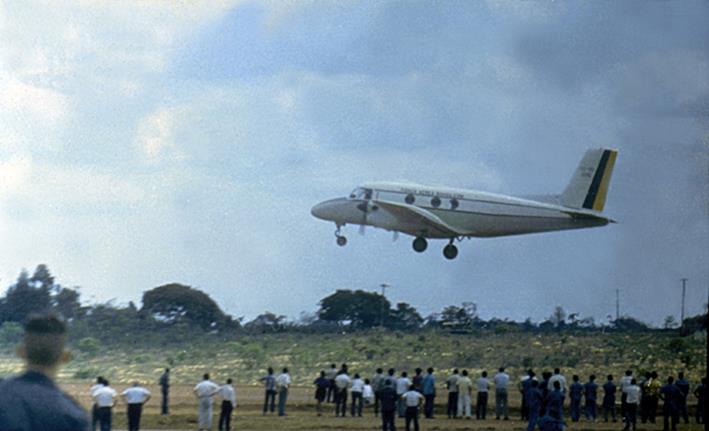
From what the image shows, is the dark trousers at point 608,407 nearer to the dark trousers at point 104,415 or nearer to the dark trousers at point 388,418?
the dark trousers at point 388,418

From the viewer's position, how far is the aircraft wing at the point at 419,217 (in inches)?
2591

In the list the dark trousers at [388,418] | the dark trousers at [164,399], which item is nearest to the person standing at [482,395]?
the dark trousers at [388,418]

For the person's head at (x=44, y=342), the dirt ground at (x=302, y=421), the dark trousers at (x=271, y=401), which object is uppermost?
the person's head at (x=44, y=342)

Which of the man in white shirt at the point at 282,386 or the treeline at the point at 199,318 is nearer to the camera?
the man in white shirt at the point at 282,386

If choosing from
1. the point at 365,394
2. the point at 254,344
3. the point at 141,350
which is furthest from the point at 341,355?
the point at 365,394

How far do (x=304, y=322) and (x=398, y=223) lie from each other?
98.0 feet

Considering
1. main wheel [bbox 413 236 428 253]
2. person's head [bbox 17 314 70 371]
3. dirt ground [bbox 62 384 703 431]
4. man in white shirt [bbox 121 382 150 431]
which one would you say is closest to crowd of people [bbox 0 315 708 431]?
man in white shirt [bbox 121 382 150 431]

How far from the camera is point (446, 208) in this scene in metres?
66.8

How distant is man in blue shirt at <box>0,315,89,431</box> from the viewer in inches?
283

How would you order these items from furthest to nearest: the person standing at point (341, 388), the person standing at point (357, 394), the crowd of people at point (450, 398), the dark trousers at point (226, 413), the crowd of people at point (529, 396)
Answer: the person standing at point (357, 394), the person standing at point (341, 388), the crowd of people at point (529, 396), the dark trousers at point (226, 413), the crowd of people at point (450, 398)

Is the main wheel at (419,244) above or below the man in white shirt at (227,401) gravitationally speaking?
above

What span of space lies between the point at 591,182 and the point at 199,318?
127ft

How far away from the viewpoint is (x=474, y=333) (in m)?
88.3

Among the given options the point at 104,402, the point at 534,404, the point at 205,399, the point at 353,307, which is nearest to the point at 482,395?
the point at 534,404
